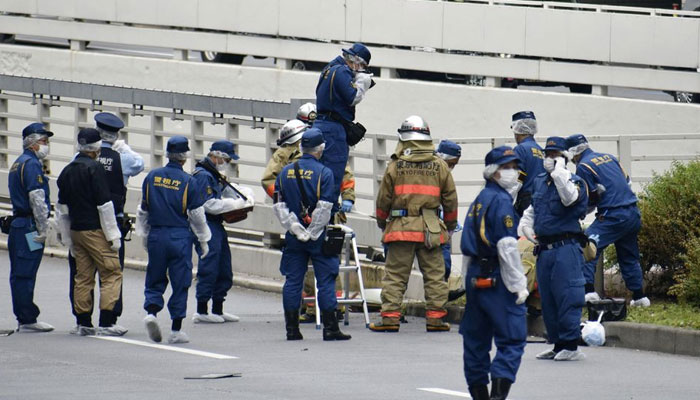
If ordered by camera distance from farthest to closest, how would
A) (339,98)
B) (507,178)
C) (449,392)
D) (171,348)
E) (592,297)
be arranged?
(339,98) < (592,297) < (171,348) < (449,392) < (507,178)

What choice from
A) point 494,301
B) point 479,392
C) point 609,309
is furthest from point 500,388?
point 609,309

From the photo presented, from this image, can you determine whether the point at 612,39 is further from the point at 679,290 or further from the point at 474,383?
the point at 474,383

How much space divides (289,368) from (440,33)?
1575 centimetres

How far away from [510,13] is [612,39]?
1.99 m

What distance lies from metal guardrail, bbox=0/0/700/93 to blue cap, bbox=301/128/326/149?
1175cm

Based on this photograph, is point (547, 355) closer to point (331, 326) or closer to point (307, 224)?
point (331, 326)

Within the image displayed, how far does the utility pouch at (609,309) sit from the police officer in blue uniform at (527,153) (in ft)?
4.99

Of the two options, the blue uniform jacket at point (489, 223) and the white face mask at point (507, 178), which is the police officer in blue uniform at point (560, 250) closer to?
the white face mask at point (507, 178)

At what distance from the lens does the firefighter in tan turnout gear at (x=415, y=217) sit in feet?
49.6

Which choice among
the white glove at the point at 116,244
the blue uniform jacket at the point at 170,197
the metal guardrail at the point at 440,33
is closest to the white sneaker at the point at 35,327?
the white glove at the point at 116,244

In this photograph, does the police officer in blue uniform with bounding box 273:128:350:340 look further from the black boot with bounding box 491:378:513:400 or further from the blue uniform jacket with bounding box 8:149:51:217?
the black boot with bounding box 491:378:513:400

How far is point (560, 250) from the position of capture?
13.5 m

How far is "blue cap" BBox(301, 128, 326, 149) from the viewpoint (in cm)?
1458

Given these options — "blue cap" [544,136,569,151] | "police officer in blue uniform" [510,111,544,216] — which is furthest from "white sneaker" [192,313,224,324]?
"blue cap" [544,136,569,151]
